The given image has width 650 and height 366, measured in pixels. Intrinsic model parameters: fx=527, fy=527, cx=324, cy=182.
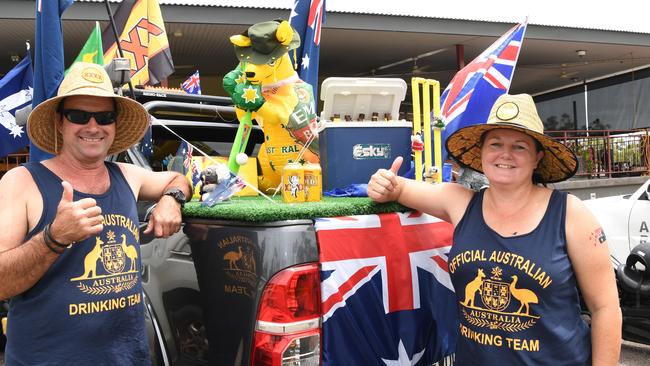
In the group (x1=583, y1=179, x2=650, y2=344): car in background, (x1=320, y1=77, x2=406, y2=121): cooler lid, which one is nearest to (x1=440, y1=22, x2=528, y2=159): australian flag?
(x1=320, y1=77, x2=406, y2=121): cooler lid

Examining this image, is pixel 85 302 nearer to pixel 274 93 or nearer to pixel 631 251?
pixel 274 93

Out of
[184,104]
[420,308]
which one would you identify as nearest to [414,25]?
[184,104]

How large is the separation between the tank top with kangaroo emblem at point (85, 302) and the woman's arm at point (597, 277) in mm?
1633

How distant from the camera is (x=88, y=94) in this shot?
198 centimetres

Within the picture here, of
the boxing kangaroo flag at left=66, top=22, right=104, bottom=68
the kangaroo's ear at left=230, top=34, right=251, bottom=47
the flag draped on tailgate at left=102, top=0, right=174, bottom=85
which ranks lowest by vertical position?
the kangaroo's ear at left=230, top=34, right=251, bottom=47

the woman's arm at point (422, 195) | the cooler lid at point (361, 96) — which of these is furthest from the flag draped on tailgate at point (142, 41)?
the woman's arm at point (422, 195)

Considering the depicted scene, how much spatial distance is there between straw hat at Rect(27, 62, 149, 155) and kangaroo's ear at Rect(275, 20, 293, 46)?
3.90ft

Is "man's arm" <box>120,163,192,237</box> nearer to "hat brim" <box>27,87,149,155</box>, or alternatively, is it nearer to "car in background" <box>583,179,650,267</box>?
"hat brim" <box>27,87,149,155</box>

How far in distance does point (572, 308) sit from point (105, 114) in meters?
1.90

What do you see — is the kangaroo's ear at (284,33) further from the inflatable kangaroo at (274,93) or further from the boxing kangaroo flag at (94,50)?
the boxing kangaroo flag at (94,50)

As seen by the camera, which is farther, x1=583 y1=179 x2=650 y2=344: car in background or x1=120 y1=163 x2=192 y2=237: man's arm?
x1=583 y1=179 x2=650 y2=344: car in background

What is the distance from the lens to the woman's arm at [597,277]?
1.84 m

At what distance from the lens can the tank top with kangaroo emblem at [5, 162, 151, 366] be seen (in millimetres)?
1818

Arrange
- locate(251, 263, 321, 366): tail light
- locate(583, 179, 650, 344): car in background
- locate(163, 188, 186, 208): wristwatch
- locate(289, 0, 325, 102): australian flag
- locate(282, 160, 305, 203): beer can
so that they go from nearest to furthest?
locate(251, 263, 321, 366): tail light → locate(163, 188, 186, 208): wristwatch → locate(282, 160, 305, 203): beer can → locate(583, 179, 650, 344): car in background → locate(289, 0, 325, 102): australian flag
